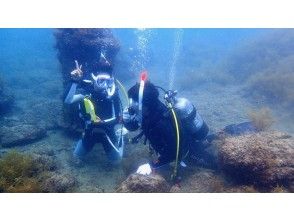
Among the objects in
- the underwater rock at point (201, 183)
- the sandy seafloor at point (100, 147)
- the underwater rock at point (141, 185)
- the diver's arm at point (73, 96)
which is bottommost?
the sandy seafloor at point (100, 147)

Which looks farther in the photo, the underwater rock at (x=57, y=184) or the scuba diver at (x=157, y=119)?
the underwater rock at (x=57, y=184)

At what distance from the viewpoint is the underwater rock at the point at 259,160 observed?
491 centimetres

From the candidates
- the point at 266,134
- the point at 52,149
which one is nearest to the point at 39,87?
the point at 52,149

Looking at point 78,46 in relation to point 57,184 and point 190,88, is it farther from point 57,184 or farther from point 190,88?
point 190,88

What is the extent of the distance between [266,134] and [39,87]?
14258mm

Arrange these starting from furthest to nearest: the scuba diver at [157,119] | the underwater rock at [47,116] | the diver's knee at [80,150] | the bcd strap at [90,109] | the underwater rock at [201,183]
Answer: the underwater rock at [47,116], the diver's knee at [80,150], the bcd strap at [90,109], the underwater rock at [201,183], the scuba diver at [157,119]

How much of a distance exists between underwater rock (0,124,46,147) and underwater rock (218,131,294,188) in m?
6.12

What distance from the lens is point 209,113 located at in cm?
1143

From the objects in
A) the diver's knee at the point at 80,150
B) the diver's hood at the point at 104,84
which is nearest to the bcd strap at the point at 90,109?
the diver's hood at the point at 104,84

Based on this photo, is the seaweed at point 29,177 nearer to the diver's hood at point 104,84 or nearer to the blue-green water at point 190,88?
the blue-green water at point 190,88

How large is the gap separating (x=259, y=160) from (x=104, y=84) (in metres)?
3.69

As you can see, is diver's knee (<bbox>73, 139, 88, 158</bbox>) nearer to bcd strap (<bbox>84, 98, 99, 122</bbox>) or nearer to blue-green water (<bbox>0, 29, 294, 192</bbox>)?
blue-green water (<bbox>0, 29, 294, 192</bbox>)

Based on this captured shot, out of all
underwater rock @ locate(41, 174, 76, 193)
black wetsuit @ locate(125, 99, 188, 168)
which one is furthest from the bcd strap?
underwater rock @ locate(41, 174, 76, 193)
